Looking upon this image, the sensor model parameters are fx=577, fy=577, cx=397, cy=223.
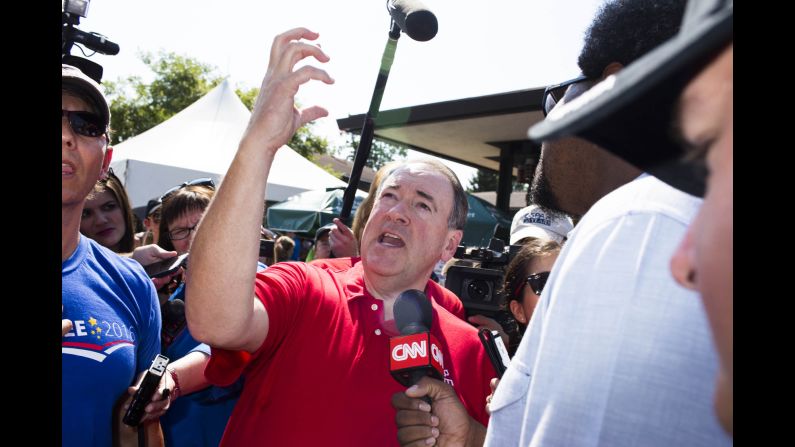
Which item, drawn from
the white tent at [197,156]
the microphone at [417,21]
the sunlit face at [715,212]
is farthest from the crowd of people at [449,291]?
the white tent at [197,156]

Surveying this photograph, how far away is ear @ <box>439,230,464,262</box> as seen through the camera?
2818 mm

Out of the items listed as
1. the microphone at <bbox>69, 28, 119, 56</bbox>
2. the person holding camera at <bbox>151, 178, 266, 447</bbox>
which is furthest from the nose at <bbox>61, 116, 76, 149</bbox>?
the microphone at <bbox>69, 28, 119, 56</bbox>

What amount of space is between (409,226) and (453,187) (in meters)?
0.34

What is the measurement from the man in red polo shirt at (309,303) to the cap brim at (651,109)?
41.6 inches

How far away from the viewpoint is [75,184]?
1.99 meters

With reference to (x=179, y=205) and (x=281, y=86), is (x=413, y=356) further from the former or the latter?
(x=179, y=205)

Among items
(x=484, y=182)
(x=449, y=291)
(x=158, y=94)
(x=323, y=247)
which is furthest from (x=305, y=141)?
(x=449, y=291)

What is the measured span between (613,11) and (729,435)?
1.15 meters

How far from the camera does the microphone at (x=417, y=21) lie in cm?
223

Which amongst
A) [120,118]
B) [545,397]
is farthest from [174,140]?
[120,118]

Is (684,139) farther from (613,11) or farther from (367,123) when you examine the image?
(367,123)

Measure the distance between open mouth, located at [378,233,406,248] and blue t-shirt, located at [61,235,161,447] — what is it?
1.02 metres

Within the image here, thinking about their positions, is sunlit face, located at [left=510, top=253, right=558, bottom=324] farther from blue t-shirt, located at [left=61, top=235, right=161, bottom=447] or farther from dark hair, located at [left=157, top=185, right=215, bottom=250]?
dark hair, located at [left=157, top=185, right=215, bottom=250]

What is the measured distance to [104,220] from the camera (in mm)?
3514
